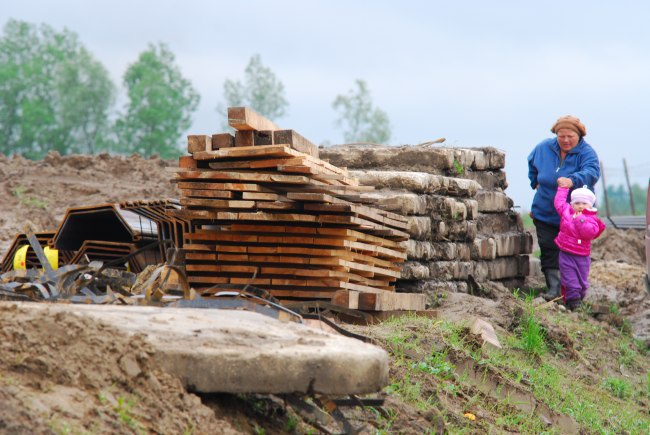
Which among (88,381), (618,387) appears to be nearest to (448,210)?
(618,387)

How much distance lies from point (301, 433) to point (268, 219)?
10.8 ft

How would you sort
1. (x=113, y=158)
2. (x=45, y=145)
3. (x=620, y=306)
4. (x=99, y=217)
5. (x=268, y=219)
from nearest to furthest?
(x=268, y=219) → (x=99, y=217) → (x=620, y=306) → (x=113, y=158) → (x=45, y=145)

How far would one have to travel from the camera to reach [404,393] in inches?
229

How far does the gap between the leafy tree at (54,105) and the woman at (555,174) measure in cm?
3735

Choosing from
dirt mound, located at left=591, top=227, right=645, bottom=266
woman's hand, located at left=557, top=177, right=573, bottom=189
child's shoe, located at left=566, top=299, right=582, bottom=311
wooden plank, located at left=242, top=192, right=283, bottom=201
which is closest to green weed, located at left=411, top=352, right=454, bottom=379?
wooden plank, located at left=242, top=192, right=283, bottom=201

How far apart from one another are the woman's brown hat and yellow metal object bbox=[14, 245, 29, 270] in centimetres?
644

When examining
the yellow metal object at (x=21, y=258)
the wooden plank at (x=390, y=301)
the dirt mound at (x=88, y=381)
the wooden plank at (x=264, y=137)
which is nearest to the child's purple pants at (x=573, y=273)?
the wooden plank at (x=390, y=301)

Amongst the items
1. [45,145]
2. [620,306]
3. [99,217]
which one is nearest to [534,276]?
[620,306]

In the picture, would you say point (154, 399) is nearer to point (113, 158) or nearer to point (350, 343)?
point (350, 343)

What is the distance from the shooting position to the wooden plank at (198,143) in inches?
304

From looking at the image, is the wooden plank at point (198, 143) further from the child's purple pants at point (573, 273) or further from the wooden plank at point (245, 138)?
the child's purple pants at point (573, 273)

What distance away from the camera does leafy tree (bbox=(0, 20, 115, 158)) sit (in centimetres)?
4688

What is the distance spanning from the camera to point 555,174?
39.5ft

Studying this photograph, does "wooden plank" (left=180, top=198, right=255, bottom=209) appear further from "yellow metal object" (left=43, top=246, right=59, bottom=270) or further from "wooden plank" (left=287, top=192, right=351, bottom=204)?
"yellow metal object" (left=43, top=246, right=59, bottom=270)
